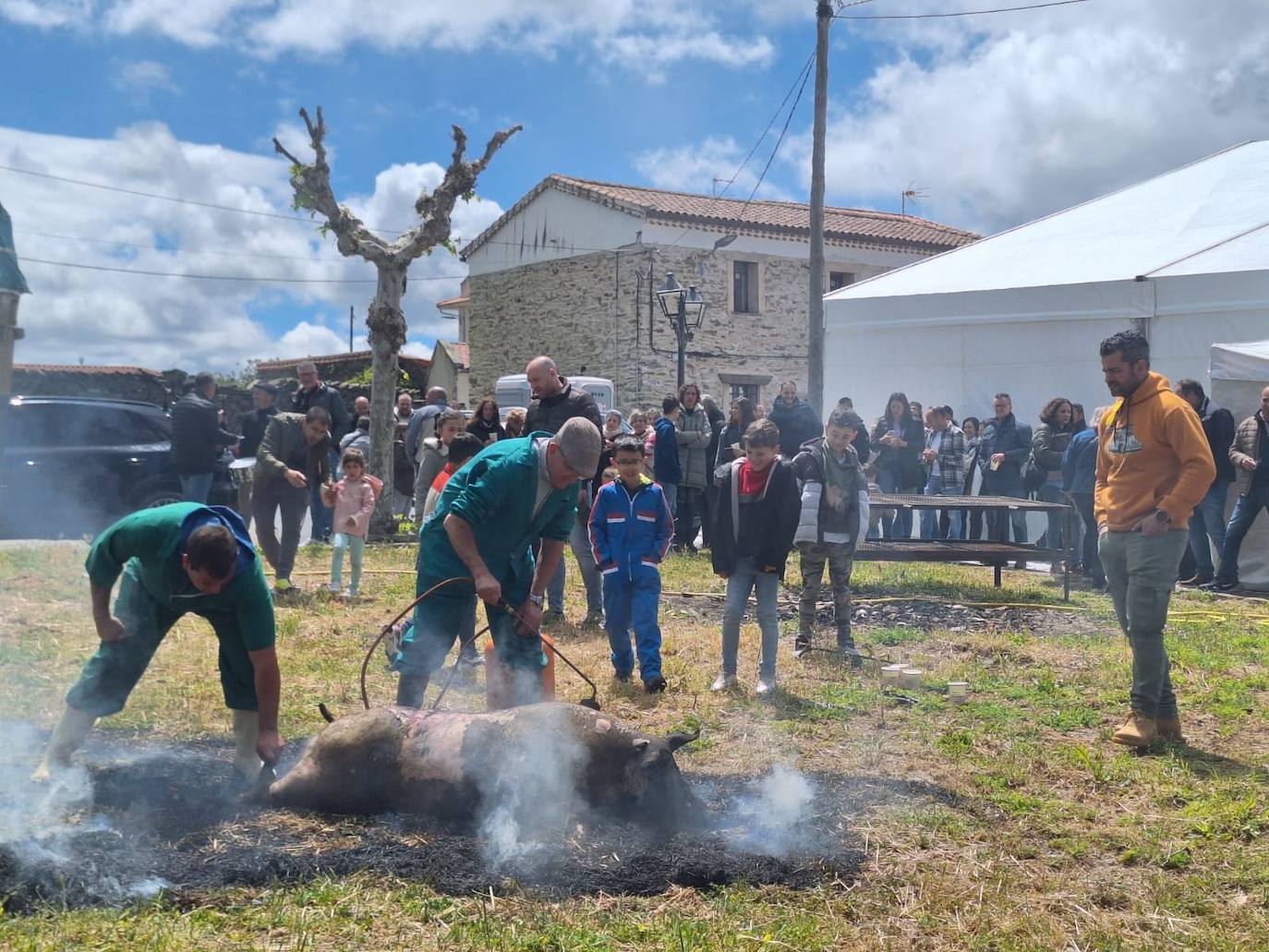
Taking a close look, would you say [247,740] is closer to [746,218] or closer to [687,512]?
[687,512]

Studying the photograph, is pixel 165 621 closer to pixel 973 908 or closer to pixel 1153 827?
pixel 973 908

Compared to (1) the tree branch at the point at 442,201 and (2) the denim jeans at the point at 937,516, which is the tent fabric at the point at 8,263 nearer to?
(1) the tree branch at the point at 442,201

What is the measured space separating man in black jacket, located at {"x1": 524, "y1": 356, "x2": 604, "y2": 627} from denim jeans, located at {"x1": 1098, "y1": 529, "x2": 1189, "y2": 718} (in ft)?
11.3

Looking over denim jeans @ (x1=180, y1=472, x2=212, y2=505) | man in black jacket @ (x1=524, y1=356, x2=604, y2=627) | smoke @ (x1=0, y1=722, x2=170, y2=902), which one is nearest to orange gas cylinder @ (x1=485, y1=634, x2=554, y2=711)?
smoke @ (x1=0, y1=722, x2=170, y2=902)

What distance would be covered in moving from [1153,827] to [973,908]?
4.30 ft

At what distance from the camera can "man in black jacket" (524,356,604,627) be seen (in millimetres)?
8211

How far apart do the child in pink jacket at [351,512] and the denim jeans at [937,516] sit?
21.4 feet

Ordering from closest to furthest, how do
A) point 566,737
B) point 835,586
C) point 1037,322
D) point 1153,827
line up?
point 566,737, point 1153,827, point 835,586, point 1037,322

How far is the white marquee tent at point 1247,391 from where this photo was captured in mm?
11156

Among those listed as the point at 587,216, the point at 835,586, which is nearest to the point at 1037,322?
the point at 835,586

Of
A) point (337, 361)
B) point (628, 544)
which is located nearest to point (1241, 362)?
point (628, 544)

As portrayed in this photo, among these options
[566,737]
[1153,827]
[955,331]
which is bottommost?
[1153,827]

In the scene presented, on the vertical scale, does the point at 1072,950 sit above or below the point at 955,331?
below

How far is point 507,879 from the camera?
385 cm
